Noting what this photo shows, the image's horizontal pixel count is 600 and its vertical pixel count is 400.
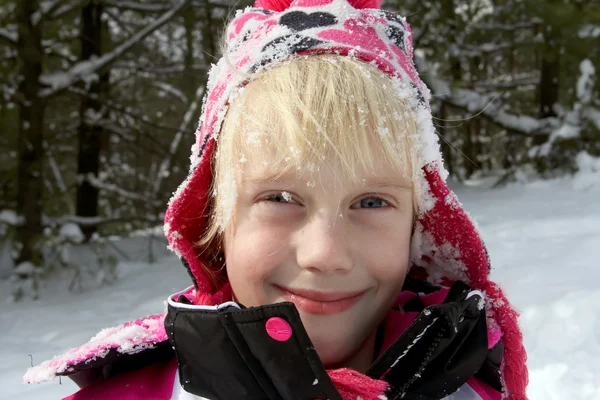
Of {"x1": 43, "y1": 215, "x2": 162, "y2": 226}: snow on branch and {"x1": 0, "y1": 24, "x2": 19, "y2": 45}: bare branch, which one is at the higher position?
{"x1": 0, "y1": 24, "x2": 19, "y2": 45}: bare branch

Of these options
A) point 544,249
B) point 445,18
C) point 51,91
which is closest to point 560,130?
point 445,18

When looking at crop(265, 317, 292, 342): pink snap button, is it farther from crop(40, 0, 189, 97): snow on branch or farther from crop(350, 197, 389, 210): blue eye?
crop(40, 0, 189, 97): snow on branch

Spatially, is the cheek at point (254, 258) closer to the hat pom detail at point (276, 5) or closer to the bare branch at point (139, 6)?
the hat pom detail at point (276, 5)

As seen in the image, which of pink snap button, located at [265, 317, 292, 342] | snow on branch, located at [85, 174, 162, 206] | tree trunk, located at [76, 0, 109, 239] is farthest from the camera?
tree trunk, located at [76, 0, 109, 239]

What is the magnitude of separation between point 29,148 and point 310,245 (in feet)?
14.2

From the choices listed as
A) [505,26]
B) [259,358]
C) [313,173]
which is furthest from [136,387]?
[505,26]

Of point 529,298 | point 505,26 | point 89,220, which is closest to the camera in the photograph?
point 529,298

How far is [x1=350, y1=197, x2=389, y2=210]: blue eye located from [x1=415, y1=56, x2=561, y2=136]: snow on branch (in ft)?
16.8

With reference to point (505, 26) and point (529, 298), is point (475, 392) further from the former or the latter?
point (505, 26)

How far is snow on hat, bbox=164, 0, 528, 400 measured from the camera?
1.19m

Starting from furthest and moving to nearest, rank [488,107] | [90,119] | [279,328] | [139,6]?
[488,107] → [90,119] → [139,6] → [279,328]

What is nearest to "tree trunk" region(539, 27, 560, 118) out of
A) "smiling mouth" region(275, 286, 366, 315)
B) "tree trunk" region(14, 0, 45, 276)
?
"tree trunk" region(14, 0, 45, 276)

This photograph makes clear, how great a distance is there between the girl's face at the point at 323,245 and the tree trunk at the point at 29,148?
3927 mm

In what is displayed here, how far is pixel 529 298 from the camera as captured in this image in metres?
2.66
